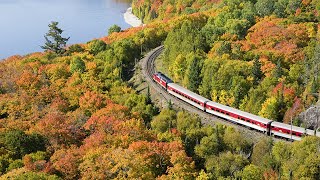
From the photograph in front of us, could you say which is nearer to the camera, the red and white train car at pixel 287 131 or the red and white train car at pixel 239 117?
the red and white train car at pixel 287 131

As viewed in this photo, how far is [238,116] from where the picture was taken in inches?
2234

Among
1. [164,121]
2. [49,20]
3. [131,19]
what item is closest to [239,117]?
[164,121]

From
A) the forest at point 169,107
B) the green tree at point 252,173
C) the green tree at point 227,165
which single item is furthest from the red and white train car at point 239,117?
the green tree at point 252,173

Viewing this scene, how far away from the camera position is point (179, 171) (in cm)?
4453

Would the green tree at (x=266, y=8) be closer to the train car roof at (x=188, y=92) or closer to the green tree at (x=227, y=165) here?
the train car roof at (x=188, y=92)

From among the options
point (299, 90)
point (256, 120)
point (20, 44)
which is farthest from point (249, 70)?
point (20, 44)

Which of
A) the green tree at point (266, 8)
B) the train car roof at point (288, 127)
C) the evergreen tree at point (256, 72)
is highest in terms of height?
the green tree at point (266, 8)

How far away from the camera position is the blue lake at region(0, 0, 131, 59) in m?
116

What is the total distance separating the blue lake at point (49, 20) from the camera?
116 m

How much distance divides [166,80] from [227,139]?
63.3 ft

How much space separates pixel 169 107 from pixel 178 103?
4.59m

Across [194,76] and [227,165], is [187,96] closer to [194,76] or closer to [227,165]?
[194,76]

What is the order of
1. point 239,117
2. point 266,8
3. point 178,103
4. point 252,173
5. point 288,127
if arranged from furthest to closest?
point 266,8, point 178,103, point 239,117, point 288,127, point 252,173

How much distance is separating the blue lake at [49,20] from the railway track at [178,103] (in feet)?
133
